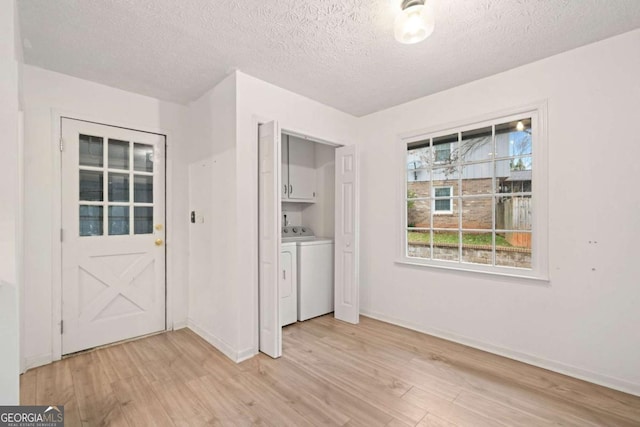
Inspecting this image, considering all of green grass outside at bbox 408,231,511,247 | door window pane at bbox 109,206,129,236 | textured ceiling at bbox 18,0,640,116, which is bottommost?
green grass outside at bbox 408,231,511,247

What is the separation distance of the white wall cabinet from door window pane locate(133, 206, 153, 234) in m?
1.55

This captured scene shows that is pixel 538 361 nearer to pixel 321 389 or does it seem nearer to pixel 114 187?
pixel 321 389

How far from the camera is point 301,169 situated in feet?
13.5

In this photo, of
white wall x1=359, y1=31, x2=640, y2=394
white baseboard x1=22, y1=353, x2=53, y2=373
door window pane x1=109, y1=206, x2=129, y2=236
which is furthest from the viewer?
door window pane x1=109, y1=206, x2=129, y2=236

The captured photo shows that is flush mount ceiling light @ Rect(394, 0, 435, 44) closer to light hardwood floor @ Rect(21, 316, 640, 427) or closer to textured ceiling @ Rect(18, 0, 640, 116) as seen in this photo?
textured ceiling @ Rect(18, 0, 640, 116)

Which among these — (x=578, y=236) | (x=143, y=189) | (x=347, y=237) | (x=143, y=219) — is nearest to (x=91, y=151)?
(x=143, y=189)

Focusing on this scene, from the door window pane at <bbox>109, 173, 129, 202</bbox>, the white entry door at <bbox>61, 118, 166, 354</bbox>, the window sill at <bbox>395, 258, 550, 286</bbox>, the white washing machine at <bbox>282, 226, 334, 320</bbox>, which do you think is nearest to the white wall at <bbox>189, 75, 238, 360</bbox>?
the white entry door at <bbox>61, 118, 166, 354</bbox>

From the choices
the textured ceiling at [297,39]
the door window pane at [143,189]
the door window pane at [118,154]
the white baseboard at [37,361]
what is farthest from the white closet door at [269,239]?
the white baseboard at [37,361]

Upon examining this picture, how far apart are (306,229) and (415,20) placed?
2971 mm

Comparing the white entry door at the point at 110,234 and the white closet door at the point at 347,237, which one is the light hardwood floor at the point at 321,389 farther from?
Result: the white closet door at the point at 347,237

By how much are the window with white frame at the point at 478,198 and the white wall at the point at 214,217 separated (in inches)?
75.4

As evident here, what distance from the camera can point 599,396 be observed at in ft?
6.65

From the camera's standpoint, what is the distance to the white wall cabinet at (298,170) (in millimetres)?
3898

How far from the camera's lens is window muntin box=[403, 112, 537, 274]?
8.62 feet
